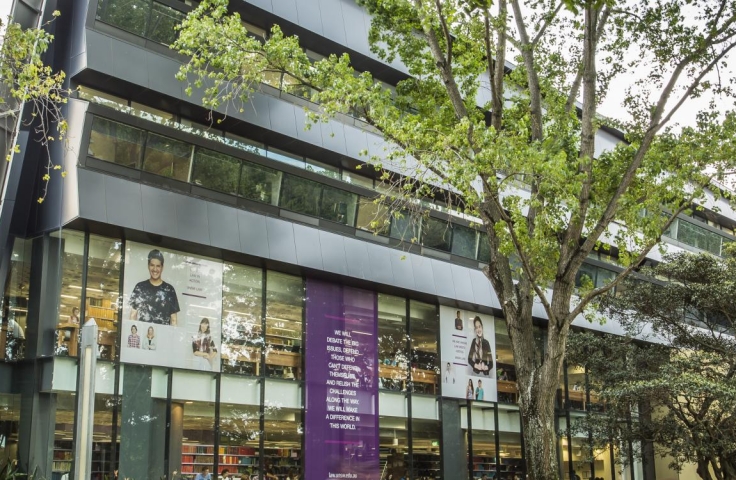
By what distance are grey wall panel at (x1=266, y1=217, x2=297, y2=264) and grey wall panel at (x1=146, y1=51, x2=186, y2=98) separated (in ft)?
Result: 12.4

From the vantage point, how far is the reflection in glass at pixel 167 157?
1911cm

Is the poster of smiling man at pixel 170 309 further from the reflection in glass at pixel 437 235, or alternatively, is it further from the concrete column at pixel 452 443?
the concrete column at pixel 452 443

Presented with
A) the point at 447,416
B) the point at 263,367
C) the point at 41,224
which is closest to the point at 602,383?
the point at 447,416

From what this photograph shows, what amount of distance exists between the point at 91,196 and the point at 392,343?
993 cm

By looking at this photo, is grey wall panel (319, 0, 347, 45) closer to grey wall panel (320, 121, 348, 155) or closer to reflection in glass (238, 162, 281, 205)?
grey wall panel (320, 121, 348, 155)

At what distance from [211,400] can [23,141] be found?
7055 mm

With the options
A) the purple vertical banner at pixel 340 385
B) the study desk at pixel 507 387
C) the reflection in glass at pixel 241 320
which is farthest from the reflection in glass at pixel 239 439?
the study desk at pixel 507 387

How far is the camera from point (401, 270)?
24047 mm

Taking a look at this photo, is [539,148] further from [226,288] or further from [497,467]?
[497,467]

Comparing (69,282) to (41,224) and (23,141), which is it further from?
(23,141)

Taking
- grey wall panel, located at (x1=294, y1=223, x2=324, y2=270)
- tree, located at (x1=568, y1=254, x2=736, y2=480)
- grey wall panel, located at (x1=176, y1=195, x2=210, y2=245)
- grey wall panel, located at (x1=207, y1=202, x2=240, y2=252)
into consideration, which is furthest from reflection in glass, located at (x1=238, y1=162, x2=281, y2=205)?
tree, located at (x1=568, y1=254, x2=736, y2=480)

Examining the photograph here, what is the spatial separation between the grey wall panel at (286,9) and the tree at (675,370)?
1367cm

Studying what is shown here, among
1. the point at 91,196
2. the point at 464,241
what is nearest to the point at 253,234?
the point at 91,196

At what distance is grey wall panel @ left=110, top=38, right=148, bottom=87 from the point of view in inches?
737
